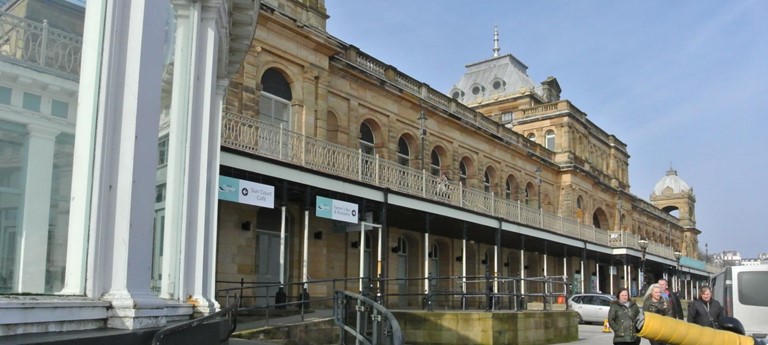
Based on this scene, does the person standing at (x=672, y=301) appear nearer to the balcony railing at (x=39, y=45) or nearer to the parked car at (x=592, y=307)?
the balcony railing at (x=39, y=45)

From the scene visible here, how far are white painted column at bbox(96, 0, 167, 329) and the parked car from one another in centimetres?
2400

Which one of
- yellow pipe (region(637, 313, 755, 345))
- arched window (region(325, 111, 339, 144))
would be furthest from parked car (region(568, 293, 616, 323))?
yellow pipe (region(637, 313, 755, 345))

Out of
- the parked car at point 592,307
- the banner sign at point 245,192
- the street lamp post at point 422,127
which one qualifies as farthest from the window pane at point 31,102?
the parked car at point 592,307

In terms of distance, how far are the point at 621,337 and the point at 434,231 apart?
1763cm

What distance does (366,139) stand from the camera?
81.4ft

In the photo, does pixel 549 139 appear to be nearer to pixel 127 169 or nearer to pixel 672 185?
pixel 127 169

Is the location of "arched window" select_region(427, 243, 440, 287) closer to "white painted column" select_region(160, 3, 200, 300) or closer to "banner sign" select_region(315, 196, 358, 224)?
"banner sign" select_region(315, 196, 358, 224)

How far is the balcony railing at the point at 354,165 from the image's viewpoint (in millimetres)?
15758

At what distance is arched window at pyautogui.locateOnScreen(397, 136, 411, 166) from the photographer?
26500 millimetres

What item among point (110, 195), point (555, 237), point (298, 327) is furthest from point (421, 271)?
point (110, 195)

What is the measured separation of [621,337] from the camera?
30.2 ft

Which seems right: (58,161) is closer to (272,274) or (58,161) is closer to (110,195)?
(110,195)

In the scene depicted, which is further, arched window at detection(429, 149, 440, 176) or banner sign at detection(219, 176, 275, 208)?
arched window at detection(429, 149, 440, 176)

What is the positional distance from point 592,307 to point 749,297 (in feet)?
43.6
